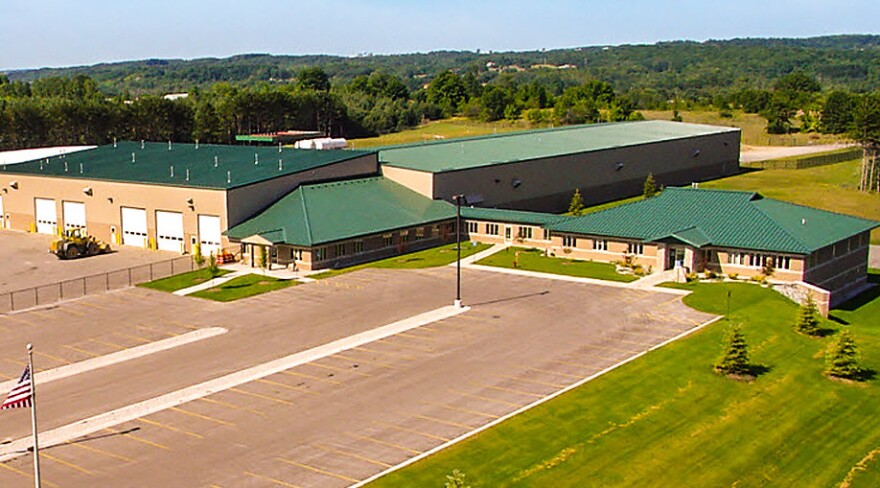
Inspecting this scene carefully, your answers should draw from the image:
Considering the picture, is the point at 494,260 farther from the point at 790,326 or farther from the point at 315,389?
the point at 315,389

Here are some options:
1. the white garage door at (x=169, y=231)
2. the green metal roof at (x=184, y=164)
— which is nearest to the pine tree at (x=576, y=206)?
the green metal roof at (x=184, y=164)

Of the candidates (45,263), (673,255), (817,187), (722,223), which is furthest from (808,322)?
(817,187)

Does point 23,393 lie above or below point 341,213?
below

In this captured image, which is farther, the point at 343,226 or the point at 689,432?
the point at 343,226

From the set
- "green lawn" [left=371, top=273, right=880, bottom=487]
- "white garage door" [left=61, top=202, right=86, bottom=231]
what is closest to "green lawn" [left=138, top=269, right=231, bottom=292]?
"white garage door" [left=61, top=202, right=86, bottom=231]

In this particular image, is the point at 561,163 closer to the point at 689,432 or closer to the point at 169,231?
the point at 169,231

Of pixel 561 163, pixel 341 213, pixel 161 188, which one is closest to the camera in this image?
pixel 341 213

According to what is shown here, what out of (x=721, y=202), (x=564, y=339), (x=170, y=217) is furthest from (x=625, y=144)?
(x=564, y=339)

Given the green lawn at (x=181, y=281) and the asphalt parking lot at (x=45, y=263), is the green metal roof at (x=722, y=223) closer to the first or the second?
the green lawn at (x=181, y=281)
